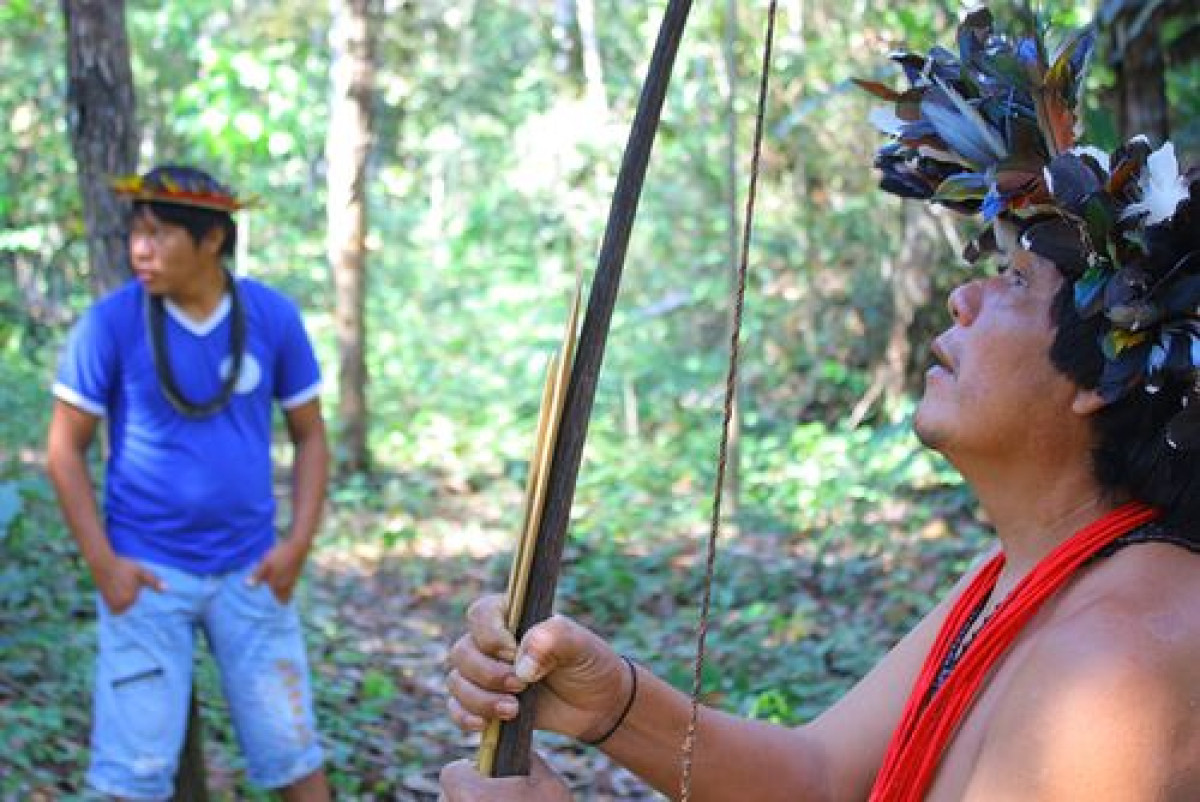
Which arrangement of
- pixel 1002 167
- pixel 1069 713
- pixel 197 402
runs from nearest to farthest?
pixel 1069 713
pixel 1002 167
pixel 197 402

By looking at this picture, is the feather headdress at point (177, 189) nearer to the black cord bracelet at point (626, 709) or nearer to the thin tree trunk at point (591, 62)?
the black cord bracelet at point (626, 709)

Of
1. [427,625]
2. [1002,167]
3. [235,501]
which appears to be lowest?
[427,625]

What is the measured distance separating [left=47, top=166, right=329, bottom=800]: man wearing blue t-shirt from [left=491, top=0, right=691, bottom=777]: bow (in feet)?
7.70

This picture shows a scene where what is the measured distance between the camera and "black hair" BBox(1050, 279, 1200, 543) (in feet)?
5.57

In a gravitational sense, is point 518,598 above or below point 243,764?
above

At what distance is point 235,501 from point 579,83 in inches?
387

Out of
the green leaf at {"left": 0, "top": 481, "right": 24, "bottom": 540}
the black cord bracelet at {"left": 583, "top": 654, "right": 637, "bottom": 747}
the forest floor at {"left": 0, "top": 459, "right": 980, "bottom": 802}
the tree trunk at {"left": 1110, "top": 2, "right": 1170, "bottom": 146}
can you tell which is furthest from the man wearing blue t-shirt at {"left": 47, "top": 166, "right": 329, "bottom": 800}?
the tree trunk at {"left": 1110, "top": 2, "right": 1170, "bottom": 146}

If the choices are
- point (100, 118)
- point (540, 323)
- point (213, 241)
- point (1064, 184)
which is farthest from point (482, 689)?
point (540, 323)

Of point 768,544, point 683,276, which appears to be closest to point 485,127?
point 683,276

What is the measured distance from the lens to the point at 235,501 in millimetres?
3977

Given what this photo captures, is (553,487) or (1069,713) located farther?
(553,487)

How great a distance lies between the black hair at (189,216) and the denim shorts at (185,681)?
2.84ft

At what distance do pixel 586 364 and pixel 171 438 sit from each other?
2.50 meters

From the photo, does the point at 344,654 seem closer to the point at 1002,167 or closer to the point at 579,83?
the point at 1002,167
